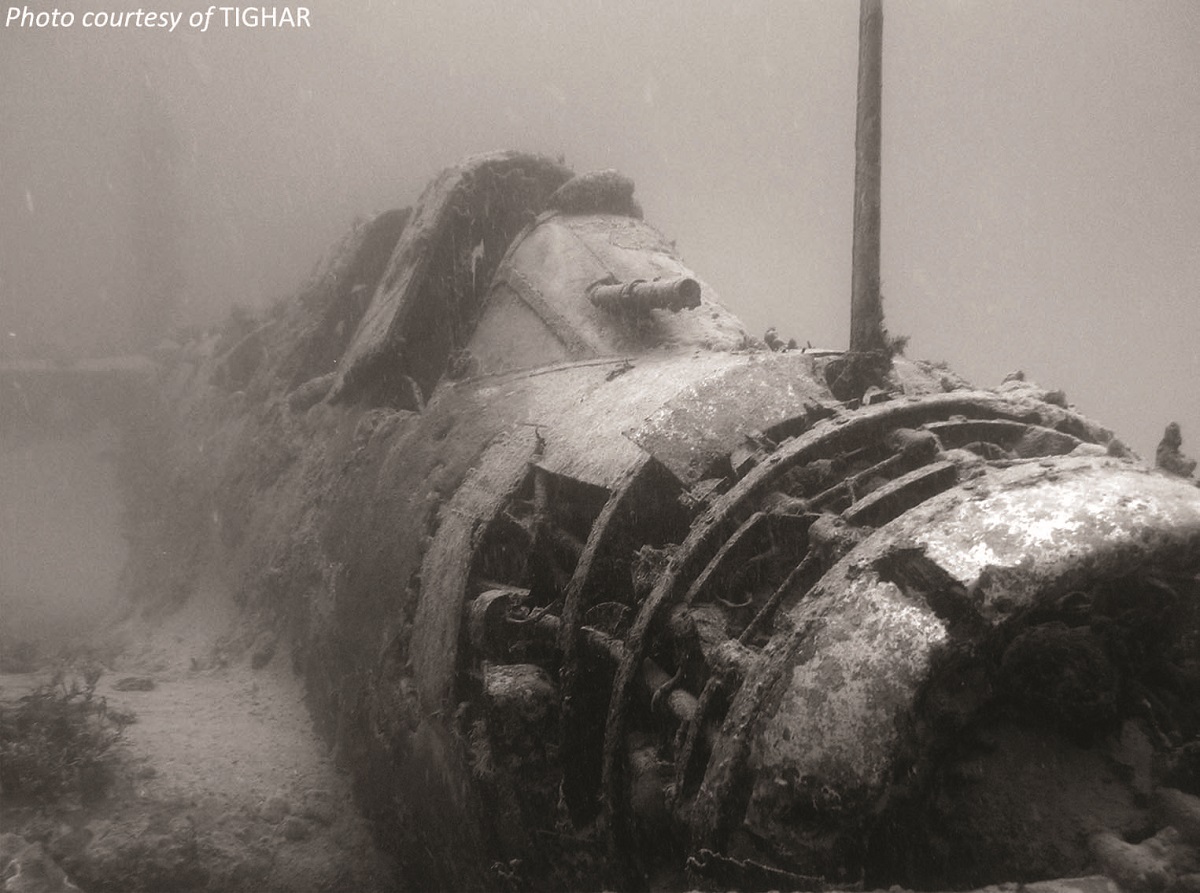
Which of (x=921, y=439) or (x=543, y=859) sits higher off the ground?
(x=921, y=439)

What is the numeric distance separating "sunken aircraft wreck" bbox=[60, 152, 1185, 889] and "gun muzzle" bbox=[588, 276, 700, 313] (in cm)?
3

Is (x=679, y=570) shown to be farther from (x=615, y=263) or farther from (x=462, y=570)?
(x=615, y=263)

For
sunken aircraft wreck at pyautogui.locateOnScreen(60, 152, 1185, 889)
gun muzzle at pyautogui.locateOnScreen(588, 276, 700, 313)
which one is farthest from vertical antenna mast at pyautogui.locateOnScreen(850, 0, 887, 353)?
gun muzzle at pyautogui.locateOnScreen(588, 276, 700, 313)

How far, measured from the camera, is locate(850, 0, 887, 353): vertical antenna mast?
342 centimetres

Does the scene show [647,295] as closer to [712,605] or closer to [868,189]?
[868,189]

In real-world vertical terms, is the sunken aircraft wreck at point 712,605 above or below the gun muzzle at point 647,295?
below

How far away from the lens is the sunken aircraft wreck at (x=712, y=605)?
194 cm

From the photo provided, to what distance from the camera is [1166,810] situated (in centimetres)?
181

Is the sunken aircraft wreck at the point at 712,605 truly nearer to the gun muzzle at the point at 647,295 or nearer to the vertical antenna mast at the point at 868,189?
the gun muzzle at the point at 647,295

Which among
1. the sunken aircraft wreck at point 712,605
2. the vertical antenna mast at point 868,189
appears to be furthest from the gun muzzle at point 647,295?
the vertical antenna mast at point 868,189

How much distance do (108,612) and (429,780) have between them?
7.51 meters

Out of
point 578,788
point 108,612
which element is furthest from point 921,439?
point 108,612

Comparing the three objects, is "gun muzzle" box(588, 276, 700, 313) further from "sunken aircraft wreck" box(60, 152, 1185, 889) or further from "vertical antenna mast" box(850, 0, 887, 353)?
"vertical antenna mast" box(850, 0, 887, 353)

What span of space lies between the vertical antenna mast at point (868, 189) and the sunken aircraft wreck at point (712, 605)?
193 millimetres
